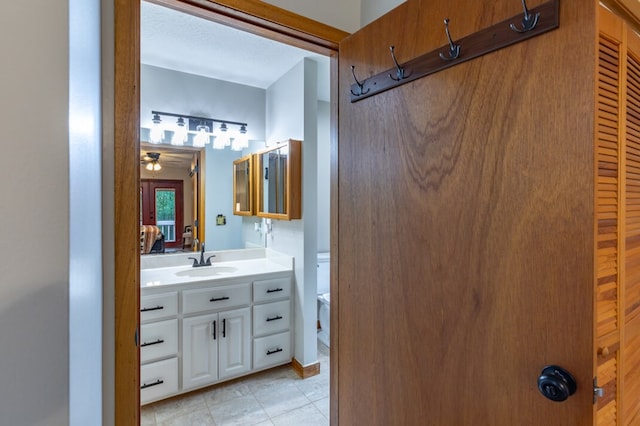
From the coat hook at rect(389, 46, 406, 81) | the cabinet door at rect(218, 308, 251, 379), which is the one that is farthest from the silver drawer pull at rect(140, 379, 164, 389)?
the coat hook at rect(389, 46, 406, 81)

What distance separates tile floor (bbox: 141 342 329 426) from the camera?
1.87 meters

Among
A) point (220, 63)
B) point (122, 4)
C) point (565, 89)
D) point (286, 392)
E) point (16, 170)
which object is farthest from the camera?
point (220, 63)

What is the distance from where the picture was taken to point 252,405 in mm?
2014

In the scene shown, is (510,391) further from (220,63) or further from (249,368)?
(220,63)

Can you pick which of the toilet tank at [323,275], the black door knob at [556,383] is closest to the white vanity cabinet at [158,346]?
the toilet tank at [323,275]

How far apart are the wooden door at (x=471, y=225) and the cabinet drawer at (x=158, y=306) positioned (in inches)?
52.0

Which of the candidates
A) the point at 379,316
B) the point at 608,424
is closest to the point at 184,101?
the point at 379,316

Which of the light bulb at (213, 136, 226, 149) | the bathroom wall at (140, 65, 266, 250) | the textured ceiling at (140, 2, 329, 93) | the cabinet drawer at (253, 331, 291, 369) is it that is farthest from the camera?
the light bulb at (213, 136, 226, 149)

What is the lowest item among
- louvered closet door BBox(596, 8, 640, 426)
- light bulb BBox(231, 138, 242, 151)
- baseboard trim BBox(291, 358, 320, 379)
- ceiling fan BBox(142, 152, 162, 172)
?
baseboard trim BBox(291, 358, 320, 379)

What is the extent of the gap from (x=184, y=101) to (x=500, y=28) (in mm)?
2403

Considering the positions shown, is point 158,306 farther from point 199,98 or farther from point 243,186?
point 199,98

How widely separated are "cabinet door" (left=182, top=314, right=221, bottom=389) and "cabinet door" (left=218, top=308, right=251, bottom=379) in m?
0.04

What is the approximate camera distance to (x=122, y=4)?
0.95 meters

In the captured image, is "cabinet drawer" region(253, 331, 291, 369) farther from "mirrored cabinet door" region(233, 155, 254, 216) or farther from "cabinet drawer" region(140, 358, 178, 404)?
"mirrored cabinet door" region(233, 155, 254, 216)
